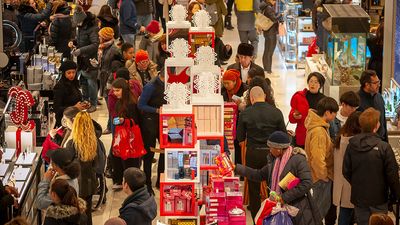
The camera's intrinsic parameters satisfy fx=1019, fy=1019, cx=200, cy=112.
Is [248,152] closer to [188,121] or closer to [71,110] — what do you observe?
[188,121]

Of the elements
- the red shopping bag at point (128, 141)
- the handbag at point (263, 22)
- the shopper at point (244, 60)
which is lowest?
the red shopping bag at point (128, 141)

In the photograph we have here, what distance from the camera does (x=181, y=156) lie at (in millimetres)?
9406

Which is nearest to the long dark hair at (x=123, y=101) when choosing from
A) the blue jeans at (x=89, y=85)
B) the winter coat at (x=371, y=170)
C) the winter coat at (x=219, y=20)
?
the winter coat at (x=371, y=170)

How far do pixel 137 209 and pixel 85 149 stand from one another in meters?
1.73

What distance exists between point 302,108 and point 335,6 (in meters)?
4.50

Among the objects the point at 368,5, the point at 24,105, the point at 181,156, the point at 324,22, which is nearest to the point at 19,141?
the point at 24,105

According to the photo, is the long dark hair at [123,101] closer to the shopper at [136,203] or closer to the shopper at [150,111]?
the shopper at [150,111]

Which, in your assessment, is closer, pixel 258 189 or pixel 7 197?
pixel 7 197

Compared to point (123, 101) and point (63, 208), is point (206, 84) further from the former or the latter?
point (63, 208)

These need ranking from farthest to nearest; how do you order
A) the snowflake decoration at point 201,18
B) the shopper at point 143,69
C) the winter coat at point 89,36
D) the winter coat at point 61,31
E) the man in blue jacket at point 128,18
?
1. the man in blue jacket at point 128,18
2. the winter coat at point 61,31
3. the winter coat at point 89,36
4. the snowflake decoration at point 201,18
5. the shopper at point 143,69

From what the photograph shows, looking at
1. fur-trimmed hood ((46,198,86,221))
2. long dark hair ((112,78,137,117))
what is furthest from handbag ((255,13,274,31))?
fur-trimmed hood ((46,198,86,221))

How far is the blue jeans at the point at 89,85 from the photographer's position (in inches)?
585

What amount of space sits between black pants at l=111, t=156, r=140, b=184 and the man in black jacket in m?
2.90

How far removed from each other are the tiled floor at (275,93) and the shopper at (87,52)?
336 mm
